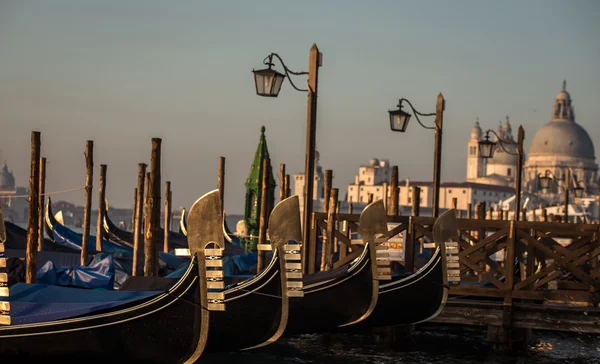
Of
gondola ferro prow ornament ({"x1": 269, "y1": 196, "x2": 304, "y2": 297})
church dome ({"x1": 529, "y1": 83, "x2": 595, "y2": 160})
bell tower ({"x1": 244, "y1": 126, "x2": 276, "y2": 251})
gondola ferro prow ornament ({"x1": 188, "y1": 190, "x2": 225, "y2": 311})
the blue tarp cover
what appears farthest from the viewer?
church dome ({"x1": 529, "y1": 83, "x2": 595, "y2": 160})

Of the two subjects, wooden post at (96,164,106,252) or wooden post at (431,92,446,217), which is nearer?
wooden post at (431,92,446,217)

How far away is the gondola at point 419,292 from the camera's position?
37.7 ft

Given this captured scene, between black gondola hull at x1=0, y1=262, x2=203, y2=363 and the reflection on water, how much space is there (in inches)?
140


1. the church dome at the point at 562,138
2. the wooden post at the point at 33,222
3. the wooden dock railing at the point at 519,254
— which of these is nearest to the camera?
the wooden post at the point at 33,222

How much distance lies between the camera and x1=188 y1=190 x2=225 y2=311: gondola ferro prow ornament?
312 inches

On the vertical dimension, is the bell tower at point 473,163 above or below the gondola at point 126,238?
above

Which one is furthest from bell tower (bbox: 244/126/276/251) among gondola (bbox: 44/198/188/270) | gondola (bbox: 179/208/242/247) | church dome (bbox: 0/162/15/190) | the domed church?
church dome (bbox: 0/162/15/190)

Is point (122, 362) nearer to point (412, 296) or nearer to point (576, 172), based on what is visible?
point (412, 296)

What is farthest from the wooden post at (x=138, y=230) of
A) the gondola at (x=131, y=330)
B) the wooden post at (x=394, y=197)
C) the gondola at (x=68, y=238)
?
the gondola at (x=131, y=330)

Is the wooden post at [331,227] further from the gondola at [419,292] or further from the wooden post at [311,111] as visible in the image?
the wooden post at [311,111]

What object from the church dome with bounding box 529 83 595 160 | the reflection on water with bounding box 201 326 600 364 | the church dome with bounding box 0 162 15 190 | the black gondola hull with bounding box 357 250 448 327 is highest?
the church dome with bounding box 529 83 595 160

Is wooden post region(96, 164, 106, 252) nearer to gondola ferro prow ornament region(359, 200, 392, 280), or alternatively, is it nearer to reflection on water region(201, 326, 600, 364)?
reflection on water region(201, 326, 600, 364)

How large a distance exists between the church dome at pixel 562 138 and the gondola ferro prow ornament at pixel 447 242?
121m

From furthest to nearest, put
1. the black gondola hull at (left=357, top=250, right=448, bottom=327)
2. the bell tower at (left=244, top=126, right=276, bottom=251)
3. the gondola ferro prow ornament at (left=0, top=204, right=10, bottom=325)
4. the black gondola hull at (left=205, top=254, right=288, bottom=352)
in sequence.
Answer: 1. the bell tower at (left=244, top=126, right=276, bottom=251)
2. the black gondola hull at (left=357, top=250, right=448, bottom=327)
3. the black gondola hull at (left=205, top=254, right=288, bottom=352)
4. the gondola ferro prow ornament at (left=0, top=204, right=10, bottom=325)
